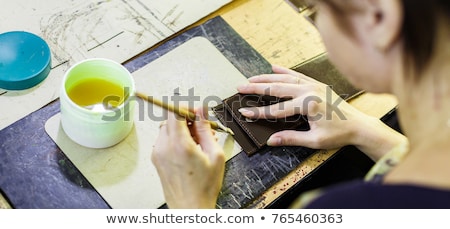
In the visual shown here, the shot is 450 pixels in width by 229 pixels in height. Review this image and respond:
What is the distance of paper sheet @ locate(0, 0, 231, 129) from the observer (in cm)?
106

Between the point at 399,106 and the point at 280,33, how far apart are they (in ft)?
1.51

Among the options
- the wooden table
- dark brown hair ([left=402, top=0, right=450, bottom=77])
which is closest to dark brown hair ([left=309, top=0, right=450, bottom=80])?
dark brown hair ([left=402, top=0, right=450, bottom=77])

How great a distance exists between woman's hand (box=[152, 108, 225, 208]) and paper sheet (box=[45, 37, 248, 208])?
0.20ft

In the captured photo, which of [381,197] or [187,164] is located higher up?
[381,197]

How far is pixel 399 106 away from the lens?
709 mm

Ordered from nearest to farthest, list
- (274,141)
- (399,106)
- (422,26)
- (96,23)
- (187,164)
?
(422,26) → (399,106) → (187,164) → (274,141) → (96,23)

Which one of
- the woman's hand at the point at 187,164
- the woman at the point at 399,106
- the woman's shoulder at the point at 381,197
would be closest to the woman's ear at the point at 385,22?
the woman at the point at 399,106

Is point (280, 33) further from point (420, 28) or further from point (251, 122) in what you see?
point (420, 28)

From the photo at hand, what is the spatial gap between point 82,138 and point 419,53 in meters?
0.55

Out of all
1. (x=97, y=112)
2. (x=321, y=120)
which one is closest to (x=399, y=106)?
(x=321, y=120)

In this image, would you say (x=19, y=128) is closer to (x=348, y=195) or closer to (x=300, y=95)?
(x=300, y=95)

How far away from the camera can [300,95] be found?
3.27 ft

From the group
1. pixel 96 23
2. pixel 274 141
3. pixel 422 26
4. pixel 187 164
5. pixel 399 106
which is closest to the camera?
pixel 422 26

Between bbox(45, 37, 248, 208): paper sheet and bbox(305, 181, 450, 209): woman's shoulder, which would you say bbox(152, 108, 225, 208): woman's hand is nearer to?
bbox(45, 37, 248, 208): paper sheet
